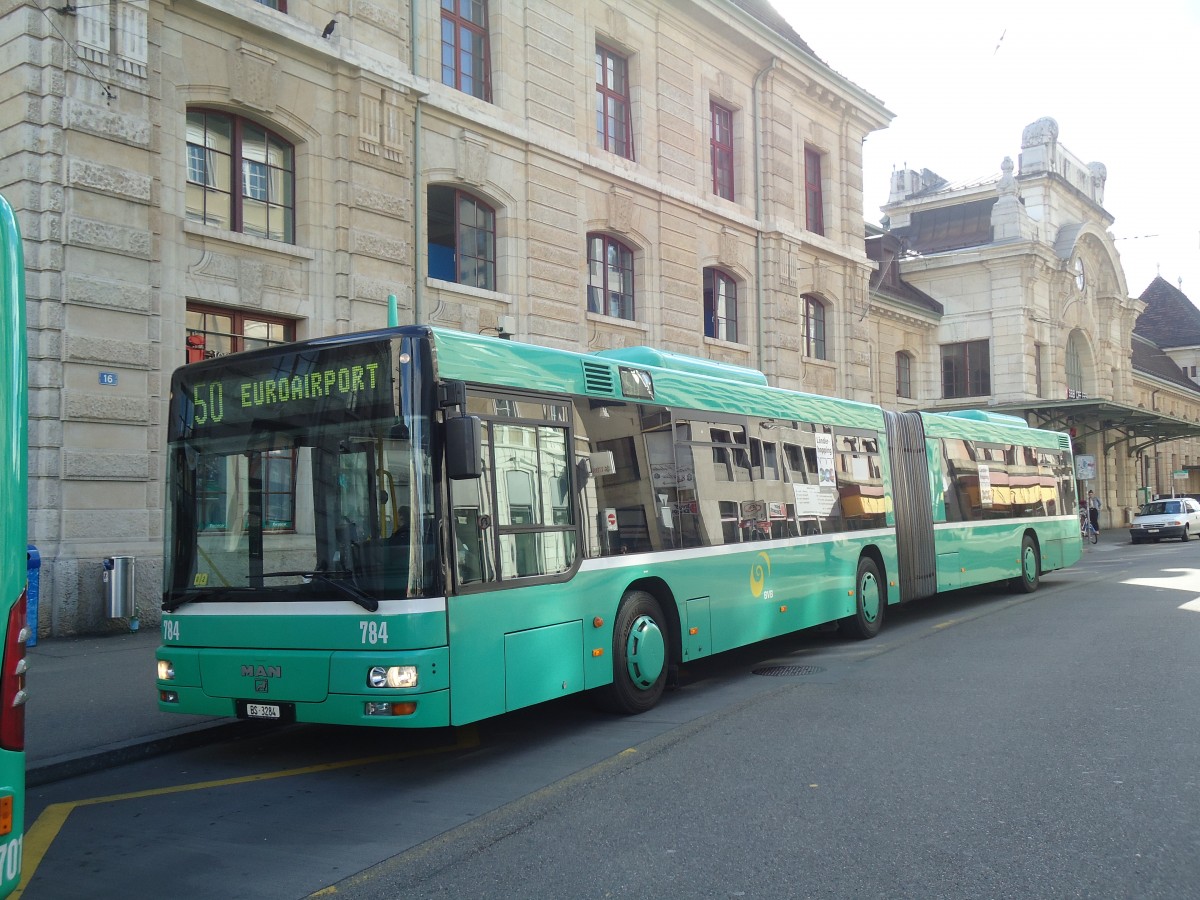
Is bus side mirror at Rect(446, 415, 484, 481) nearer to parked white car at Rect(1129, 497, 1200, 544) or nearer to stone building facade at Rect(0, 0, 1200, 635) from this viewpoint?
stone building facade at Rect(0, 0, 1200, 635)

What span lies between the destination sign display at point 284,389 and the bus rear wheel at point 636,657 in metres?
2.82

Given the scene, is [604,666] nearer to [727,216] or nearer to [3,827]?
[3,827]

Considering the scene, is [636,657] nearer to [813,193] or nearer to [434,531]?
[434,531]

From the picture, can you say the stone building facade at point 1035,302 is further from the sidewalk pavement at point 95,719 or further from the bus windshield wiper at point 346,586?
the bus windshield wiper at point 346,586

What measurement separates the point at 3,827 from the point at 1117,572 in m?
23.1

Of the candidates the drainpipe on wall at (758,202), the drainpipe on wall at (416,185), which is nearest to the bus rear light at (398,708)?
the drainpipe on wall at (416,185)

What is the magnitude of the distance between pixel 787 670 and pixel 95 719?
6199mm

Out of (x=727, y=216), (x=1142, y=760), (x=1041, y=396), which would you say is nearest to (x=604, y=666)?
(x=1142, y=760)

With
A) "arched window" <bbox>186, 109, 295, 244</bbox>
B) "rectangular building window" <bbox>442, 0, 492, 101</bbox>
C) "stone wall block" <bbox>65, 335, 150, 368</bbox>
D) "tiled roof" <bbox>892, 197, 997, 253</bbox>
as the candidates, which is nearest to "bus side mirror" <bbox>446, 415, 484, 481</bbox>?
"stone wall block" <bbox>65, 335, 150, 368</bbox>

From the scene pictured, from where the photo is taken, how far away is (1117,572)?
75.0 feet

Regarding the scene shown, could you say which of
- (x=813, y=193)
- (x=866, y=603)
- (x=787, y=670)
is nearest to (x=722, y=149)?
(x=813, y=193)

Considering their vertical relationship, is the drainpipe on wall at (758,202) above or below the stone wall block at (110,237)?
above

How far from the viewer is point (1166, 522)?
37.8 meters

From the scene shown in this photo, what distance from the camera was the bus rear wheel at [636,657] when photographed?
27.5ft
